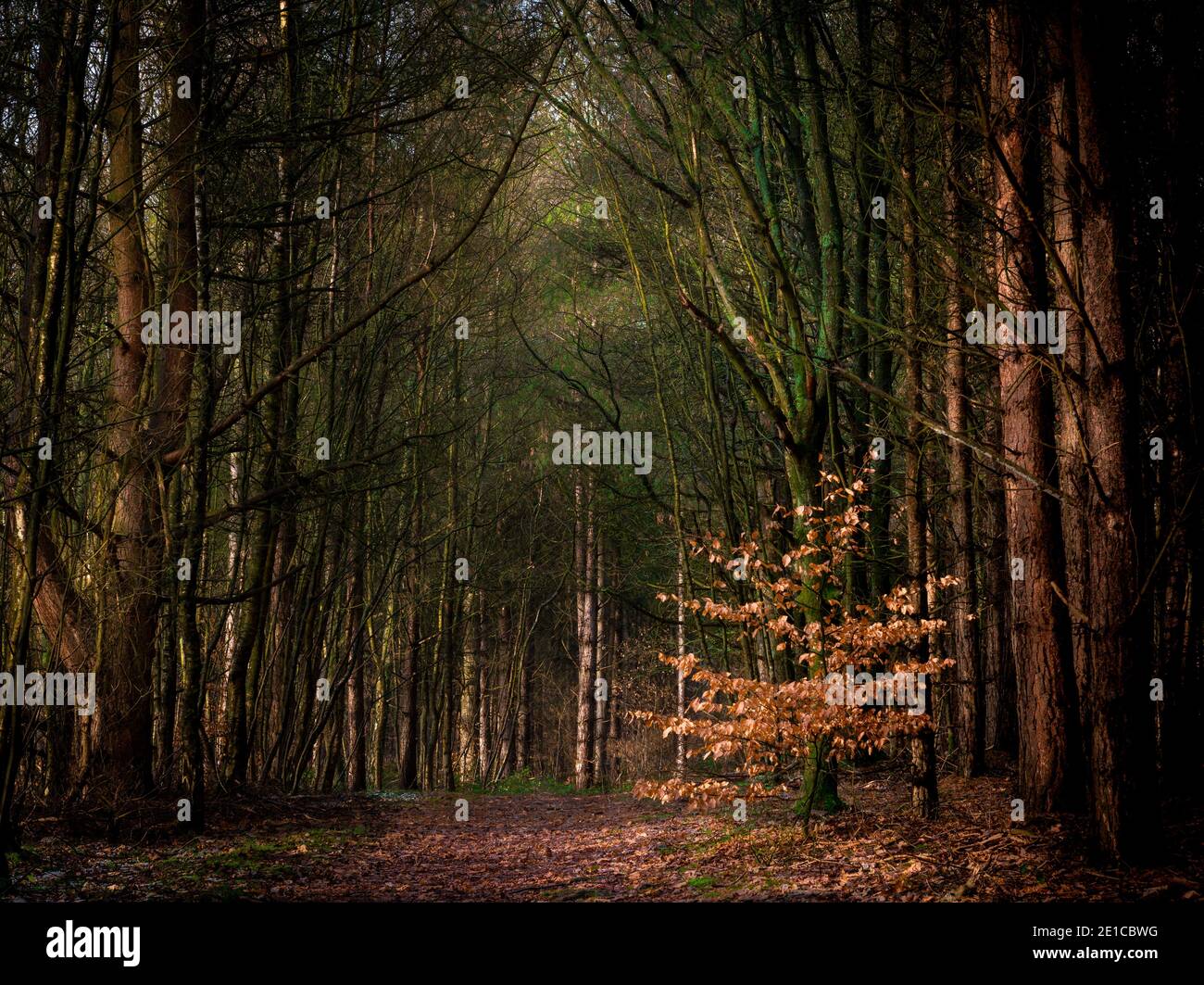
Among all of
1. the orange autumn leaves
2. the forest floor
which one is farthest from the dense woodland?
the forest floor

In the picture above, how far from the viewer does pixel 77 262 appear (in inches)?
231

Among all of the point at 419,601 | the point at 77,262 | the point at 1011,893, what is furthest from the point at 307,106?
the point at 419,601

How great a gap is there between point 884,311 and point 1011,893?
7.42m

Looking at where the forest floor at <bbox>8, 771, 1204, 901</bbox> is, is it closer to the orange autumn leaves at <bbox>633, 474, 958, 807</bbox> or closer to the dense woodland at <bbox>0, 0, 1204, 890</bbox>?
the dense woodland at <bbox>0, 0, 1204, 890</bbox>

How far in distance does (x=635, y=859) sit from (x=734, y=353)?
431 centimetres

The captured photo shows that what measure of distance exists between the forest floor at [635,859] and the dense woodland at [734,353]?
413mm

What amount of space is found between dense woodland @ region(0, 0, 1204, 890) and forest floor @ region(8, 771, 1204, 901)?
1.36ft

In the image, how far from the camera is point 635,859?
27.4 ft

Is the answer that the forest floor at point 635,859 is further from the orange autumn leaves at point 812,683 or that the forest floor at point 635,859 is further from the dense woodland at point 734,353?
the orange autumn leaves at point 812,683

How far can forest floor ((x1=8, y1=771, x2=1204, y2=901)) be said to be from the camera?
5.97 meters

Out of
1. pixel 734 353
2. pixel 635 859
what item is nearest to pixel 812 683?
pixel 635 859

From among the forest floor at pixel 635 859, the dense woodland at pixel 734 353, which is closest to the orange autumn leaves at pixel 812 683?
the dense woodland at pixel 734 353

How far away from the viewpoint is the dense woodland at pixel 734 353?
6.14 m
